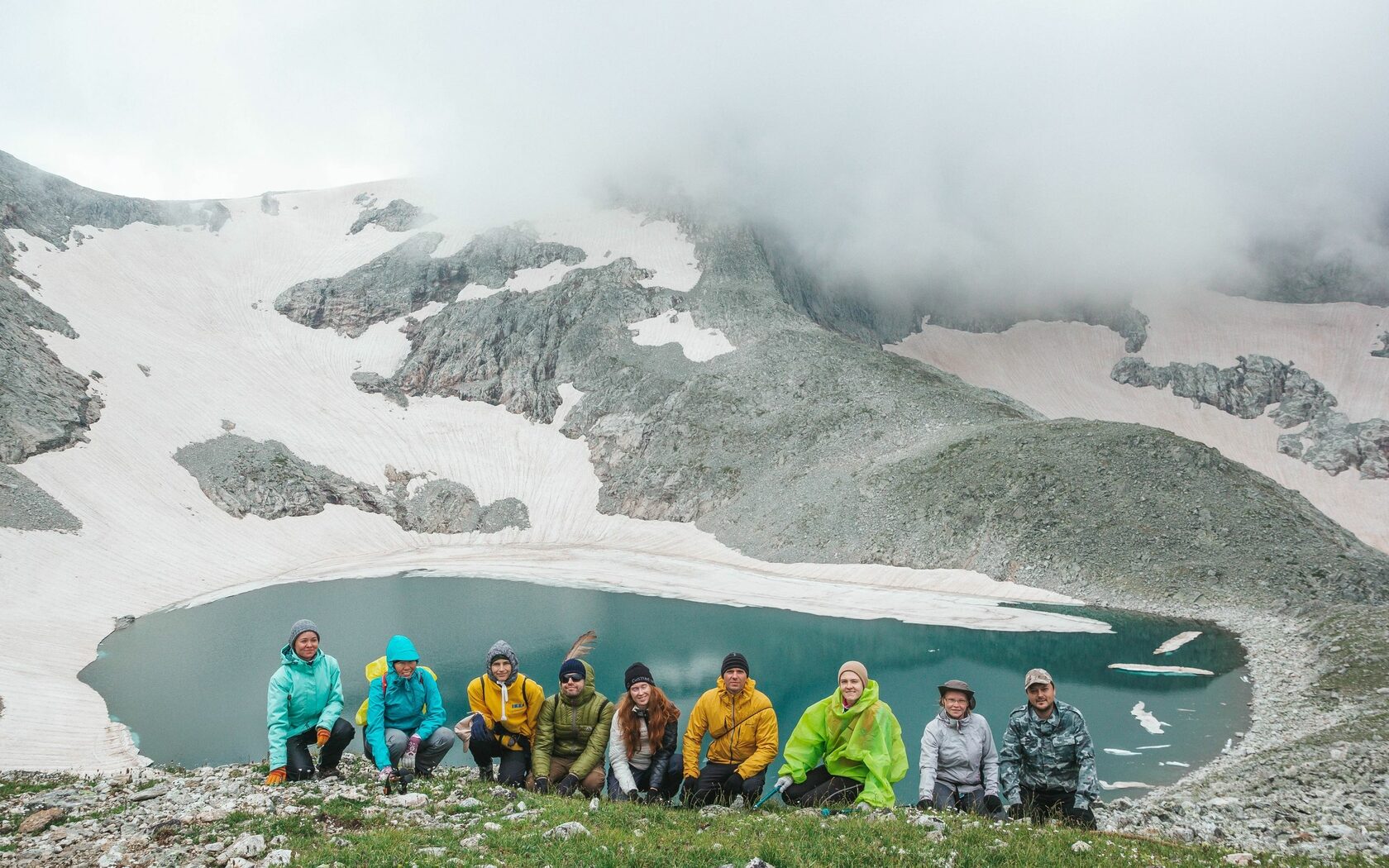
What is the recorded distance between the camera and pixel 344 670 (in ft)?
104

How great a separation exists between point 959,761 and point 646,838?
13.9 feet

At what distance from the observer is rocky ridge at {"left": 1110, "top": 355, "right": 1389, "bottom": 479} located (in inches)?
3359

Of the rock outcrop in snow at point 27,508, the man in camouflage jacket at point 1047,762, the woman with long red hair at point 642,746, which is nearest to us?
the man in camouflage jacket at point 1047,762

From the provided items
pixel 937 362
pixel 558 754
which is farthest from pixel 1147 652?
pixel 937 362

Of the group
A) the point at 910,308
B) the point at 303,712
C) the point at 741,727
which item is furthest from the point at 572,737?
the point at 910,308

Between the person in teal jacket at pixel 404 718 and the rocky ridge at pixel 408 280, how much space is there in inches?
3539

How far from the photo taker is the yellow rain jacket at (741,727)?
997 centimetres

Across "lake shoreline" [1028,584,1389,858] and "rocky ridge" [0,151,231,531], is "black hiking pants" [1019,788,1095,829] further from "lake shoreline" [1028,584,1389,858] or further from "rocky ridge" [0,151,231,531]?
"rocky ridge" [0,151,231,531]

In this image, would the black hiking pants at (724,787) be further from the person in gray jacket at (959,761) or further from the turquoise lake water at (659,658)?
the turquoise lake water at (659,658)

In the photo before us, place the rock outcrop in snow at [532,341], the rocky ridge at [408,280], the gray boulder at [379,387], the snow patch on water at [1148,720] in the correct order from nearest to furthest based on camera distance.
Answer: the snow patch on water at [1148,720], the gray boulder at [379,387], the rock outcrop in snow at [532,341], the rocky ridge at [408,280]

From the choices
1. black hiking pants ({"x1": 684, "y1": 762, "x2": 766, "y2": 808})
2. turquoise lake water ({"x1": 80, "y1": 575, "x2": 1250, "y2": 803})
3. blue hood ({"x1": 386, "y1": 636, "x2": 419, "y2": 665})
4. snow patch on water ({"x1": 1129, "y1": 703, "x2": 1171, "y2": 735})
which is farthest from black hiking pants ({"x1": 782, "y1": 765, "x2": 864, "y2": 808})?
snow patch on water ({"x1": 1129, "y1": 703, "x2": 1171, "y2": 735})

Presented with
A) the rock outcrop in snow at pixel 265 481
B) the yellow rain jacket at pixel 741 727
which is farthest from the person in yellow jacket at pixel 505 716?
the rock outcrop in snow at pixel 265 481

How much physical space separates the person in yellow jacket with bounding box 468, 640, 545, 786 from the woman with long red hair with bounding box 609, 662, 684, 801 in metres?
1.35

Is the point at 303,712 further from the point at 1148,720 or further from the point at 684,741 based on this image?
the point at 1148,720
